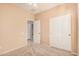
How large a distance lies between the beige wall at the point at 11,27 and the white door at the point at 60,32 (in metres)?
0.60

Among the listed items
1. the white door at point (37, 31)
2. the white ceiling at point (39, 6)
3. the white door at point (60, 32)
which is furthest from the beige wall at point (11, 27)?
the white door at point (60, 32)

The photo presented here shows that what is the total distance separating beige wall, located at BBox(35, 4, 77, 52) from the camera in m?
2.00

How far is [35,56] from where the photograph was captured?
2.01 meters

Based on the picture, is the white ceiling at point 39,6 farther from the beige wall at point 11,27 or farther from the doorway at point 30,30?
the doorway at point 30,30

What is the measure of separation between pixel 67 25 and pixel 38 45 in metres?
0.74

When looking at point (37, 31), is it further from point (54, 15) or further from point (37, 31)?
point (54, 15)

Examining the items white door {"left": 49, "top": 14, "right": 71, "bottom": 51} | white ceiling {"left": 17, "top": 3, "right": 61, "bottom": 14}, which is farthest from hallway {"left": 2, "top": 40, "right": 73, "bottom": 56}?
white ceiling {"left": 17, "top": 3, "right": 61, "bottom": 14}

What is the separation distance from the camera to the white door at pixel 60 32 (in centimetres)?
202

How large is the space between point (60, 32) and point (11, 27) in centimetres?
103

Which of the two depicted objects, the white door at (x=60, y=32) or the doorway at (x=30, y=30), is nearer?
the white door at (x=60, y=32)

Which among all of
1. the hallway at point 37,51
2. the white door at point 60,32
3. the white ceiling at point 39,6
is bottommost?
the hallway at point 37,51

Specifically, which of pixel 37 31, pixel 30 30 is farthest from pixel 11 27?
pixel 37 31

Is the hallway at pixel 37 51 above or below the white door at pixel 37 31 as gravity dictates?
below

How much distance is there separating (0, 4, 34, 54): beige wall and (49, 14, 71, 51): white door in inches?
23.5
